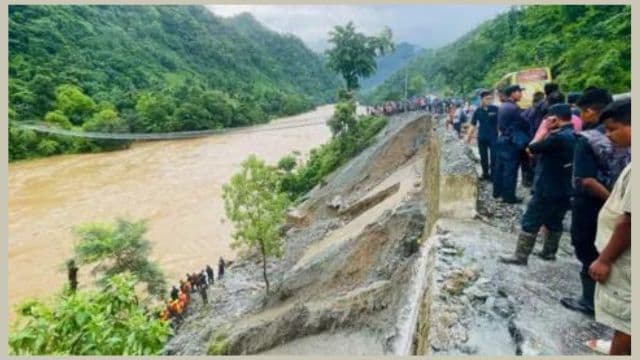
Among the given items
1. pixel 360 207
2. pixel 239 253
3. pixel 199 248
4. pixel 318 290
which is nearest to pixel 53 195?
pixel 199 248

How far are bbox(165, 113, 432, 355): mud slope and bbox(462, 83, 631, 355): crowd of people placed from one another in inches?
62.5

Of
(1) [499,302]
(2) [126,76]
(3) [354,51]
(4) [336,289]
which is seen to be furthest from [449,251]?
(2) [126,76]

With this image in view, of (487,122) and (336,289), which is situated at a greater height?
(487,122)

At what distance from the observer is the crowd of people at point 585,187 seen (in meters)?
2.69

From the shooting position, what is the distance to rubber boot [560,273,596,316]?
12.5 ft

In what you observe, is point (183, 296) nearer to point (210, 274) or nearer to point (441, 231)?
point (210, 274)

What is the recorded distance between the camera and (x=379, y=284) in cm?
817

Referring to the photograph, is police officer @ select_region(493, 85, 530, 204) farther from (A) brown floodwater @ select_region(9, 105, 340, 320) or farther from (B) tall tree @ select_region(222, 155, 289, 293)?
(A) brown floodwater @ select_region(9, 105, 340, 320)

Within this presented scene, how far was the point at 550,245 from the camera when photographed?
15.5 feet

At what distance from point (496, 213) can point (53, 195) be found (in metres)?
26.6

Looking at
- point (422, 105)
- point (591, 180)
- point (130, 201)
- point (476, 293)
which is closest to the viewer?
point (591, 180)

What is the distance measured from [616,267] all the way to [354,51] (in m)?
37.2

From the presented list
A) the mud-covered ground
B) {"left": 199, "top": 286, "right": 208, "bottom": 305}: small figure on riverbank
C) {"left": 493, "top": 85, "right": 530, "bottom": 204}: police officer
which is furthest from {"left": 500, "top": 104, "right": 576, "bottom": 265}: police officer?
{"left": 199, "top": 286, "right": 208, "bottom": 305}: small figure on riverbank

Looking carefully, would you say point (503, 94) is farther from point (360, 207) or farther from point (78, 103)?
point (78, 103)
